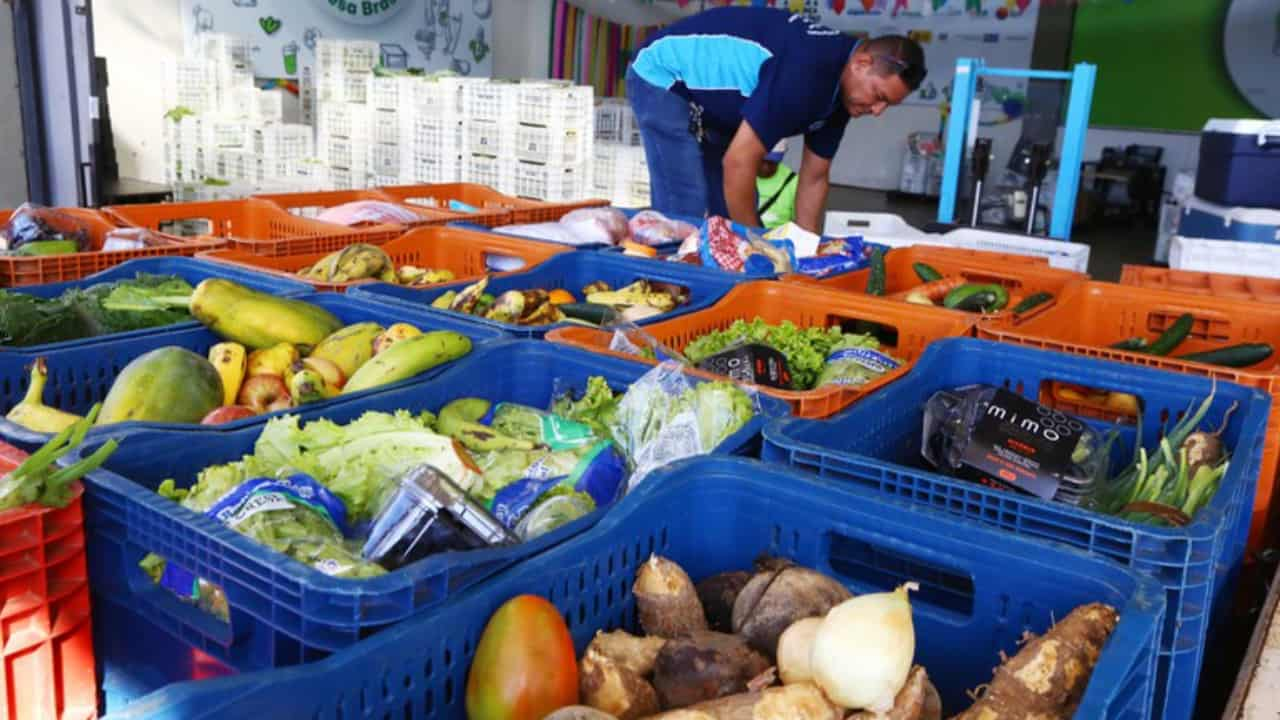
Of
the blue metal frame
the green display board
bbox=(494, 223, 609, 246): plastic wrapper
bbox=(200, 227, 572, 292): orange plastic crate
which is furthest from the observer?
the green display board

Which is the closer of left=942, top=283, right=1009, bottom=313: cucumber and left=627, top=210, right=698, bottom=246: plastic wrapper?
left=942, top=283, right=1009, bottom=313: cucumber

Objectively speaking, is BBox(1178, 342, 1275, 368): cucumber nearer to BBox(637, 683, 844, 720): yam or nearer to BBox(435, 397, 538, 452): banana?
BBox(435, 397, 538, 452): banana

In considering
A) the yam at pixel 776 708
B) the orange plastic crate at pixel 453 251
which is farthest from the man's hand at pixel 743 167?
the yam at pixel 776 708

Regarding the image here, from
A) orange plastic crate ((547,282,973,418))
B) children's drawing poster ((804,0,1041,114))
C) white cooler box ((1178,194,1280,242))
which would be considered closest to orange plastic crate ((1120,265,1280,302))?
orange plastic crate ((547,282,973,418))

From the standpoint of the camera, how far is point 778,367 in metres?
2.05

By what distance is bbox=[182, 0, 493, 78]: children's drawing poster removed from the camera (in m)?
9.14

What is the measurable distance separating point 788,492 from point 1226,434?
1021mm

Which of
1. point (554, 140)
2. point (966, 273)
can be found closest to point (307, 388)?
point (966, 273)

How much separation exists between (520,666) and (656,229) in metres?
2.57

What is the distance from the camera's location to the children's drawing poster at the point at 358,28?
9.14 m

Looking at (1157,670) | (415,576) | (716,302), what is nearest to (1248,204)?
(716,302)

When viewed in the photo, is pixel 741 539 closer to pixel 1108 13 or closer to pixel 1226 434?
pixel 1226 434

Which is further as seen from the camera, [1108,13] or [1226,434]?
[1108,13]

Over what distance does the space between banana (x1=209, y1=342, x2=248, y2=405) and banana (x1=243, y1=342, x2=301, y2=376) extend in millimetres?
15
